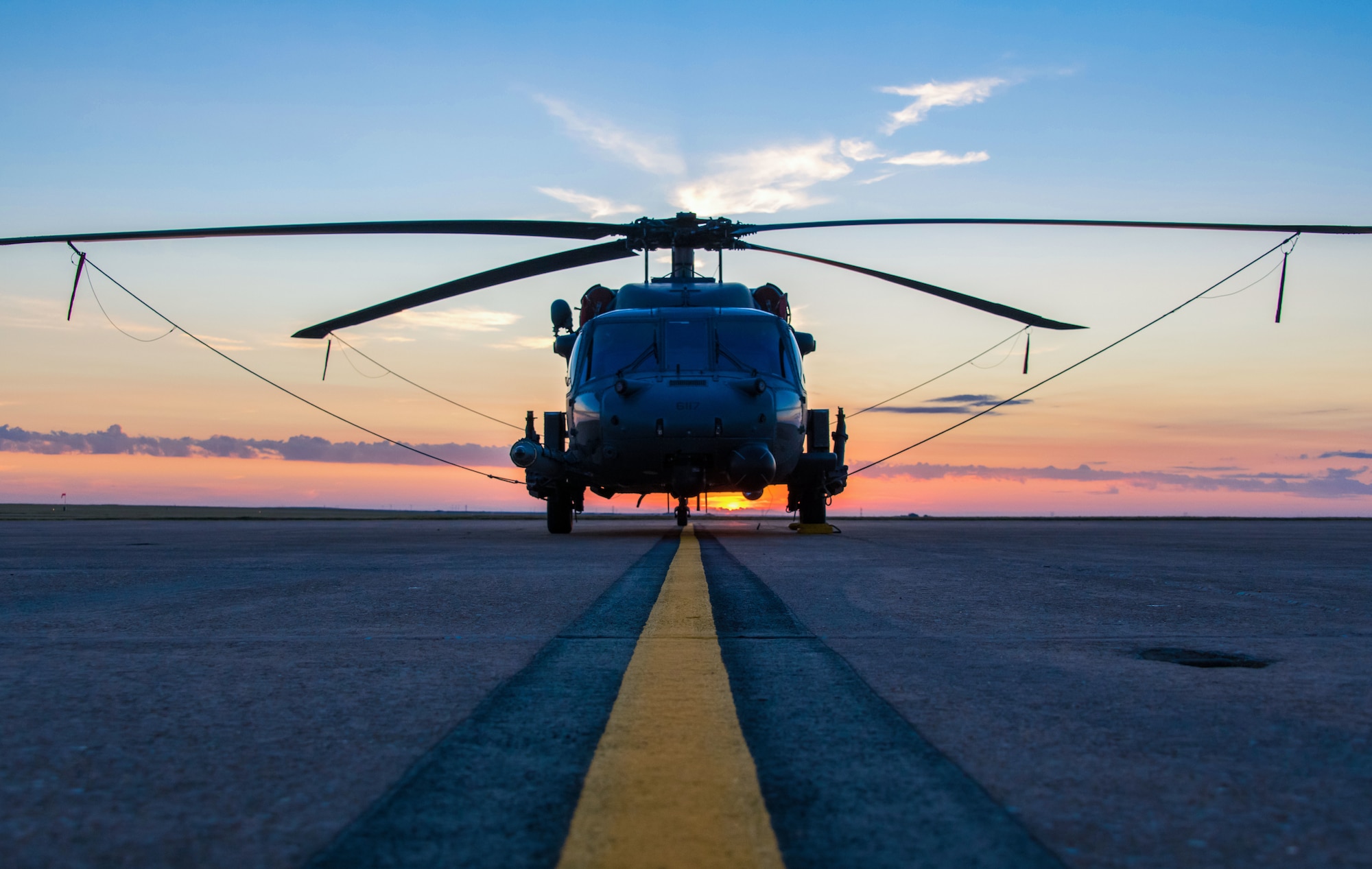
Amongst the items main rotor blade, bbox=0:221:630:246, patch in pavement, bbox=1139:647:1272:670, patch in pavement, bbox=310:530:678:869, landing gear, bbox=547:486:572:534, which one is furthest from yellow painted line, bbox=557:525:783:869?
landing gear, bbox=547:486:572:534

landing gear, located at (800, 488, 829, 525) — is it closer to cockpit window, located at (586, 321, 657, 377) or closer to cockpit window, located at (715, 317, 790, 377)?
cockpit window, located at (715, 317, 790, 377)

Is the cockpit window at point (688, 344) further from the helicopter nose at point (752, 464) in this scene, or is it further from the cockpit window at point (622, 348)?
the helicopter nose at point (752, 464)

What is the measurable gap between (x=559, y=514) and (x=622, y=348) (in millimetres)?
3084

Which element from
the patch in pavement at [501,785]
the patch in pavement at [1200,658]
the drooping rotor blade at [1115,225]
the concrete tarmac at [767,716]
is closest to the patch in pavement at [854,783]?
the concrete tarmac at [767,716]

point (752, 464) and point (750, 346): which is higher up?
point (750, 346)

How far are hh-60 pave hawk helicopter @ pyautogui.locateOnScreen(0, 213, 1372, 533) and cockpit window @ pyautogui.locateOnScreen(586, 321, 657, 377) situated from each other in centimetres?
2

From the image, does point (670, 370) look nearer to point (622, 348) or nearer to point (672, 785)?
point (622, 348)

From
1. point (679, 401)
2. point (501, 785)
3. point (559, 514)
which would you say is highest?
point (679, 401)

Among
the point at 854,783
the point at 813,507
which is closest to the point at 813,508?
the point at 813,507

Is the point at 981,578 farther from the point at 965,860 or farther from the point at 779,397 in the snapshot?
the point at 779,397

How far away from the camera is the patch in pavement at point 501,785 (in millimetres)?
1628

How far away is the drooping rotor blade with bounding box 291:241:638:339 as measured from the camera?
42.0 feet

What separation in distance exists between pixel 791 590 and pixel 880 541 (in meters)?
6.61

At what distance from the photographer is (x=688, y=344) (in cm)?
1330
